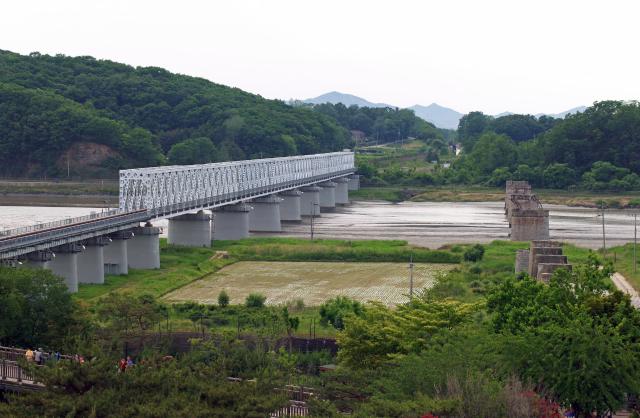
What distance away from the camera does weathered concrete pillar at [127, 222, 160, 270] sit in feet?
224

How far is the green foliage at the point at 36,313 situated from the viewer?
113 feet

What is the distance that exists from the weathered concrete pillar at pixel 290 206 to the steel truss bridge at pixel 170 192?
905 millimetres

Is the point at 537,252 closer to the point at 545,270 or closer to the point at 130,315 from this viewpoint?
the point at 545,270

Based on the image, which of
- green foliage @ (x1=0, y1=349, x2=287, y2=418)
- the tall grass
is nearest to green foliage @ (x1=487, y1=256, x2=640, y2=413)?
green foliage @ (x1=0, y1=349, x2=287, y2=418)

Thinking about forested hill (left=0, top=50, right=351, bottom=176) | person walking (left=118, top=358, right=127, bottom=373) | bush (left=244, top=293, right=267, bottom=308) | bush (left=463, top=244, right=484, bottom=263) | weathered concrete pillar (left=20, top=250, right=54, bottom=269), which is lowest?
bush (left=244, top=293, right=267, bottom=308)

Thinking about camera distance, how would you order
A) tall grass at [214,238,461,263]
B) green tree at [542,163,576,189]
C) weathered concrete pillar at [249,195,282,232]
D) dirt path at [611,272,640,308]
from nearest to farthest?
1. dirt path at [611,272,640,308]
2. tall grass at [214,238,461,263]
3. weathered concrete pillar at [249,195,282,232]
4. green tree at [542,163,576,189]

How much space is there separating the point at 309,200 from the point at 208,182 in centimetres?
3388

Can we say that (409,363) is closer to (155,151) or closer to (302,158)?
(302,158)

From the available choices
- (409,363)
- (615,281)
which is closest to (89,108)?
(615,281)

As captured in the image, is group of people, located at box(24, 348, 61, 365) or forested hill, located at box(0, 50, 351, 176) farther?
forested hill, located at box(0, 50, 351, 176)

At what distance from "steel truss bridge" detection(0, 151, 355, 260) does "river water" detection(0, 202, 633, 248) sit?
5225mm

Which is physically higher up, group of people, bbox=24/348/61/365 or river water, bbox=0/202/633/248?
group of people, bbox=24/348/61/365

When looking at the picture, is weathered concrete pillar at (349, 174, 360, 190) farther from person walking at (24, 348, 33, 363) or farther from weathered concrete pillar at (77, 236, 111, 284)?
person walking at (24, 348, 33, 363)

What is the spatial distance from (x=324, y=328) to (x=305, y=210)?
77.2m
